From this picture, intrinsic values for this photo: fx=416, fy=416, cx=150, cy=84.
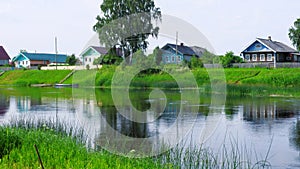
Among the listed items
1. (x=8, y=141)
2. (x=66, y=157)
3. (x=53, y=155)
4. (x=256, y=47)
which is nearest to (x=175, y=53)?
(x=256, y=47)

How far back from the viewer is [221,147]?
1039 cm

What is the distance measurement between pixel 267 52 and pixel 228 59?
698 centimetres

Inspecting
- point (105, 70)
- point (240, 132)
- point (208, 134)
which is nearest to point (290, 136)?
point (240, 132)

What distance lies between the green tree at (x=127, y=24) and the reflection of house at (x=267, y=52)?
13.4 m

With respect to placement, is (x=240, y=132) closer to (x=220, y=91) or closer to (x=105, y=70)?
(x=220, y=91)

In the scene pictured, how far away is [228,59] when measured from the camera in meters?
44.1

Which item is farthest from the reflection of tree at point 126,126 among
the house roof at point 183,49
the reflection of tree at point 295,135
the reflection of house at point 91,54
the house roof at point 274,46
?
the reflection of house at point 91,54

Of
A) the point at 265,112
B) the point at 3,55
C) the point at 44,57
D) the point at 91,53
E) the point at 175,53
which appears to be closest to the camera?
the point at 265,112

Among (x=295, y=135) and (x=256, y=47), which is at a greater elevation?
(x=256, y=47)

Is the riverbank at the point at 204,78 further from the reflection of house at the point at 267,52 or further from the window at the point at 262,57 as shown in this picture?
the window at the point at 262,57

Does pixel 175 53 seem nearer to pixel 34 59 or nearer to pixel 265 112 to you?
pixel 34 59

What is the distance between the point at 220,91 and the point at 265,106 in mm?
10249

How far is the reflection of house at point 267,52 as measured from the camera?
47906 mm

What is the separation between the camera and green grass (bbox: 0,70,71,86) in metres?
50.7
